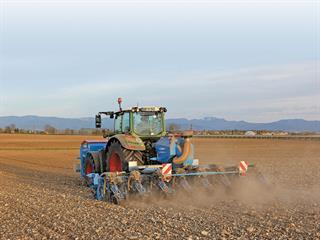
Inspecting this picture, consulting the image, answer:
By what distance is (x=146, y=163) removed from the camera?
1208 cm

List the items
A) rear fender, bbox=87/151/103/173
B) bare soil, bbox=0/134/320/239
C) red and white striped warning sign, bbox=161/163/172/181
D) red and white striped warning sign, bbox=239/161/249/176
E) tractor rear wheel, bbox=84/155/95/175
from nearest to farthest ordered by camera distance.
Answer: bare soil, bbox=0/134/320/239 → red and white striped warning sign, bbox=161/163/172/181 → red and white striped warning sign, bbox=239/161/249/176 → rear fender, bbox=87/151/103/173 → tractor rear wheel, bbox=84/155/95/175

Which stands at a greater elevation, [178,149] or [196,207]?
[178,149]

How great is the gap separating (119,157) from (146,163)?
0.71 meters

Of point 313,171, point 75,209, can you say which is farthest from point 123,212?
point 313,171

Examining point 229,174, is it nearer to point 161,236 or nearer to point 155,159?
point 155,159

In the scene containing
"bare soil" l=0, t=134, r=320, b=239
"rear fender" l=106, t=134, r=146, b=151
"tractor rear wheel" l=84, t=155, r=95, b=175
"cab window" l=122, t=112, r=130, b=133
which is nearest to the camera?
"bare soil" l=0, t=134, r=320, b=239

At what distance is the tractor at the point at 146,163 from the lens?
10.6 m

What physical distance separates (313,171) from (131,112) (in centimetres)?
849

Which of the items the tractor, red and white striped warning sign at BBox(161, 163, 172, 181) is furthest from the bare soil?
red and white striped warning sign at BBox(161, 163, 172, 181)

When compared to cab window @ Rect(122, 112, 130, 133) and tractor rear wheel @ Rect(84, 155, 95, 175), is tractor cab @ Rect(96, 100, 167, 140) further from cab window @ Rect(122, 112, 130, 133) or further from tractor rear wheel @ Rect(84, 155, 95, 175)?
tractor rear wheel @ Rect(84, 155, 95, 175)

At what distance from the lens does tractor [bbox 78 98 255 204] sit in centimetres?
1056

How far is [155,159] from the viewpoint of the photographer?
39.0ft

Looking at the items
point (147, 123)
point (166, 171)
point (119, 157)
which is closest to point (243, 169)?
point (166, 171)

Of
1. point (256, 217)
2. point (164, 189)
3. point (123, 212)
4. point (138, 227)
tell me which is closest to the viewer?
point (138, 227)
